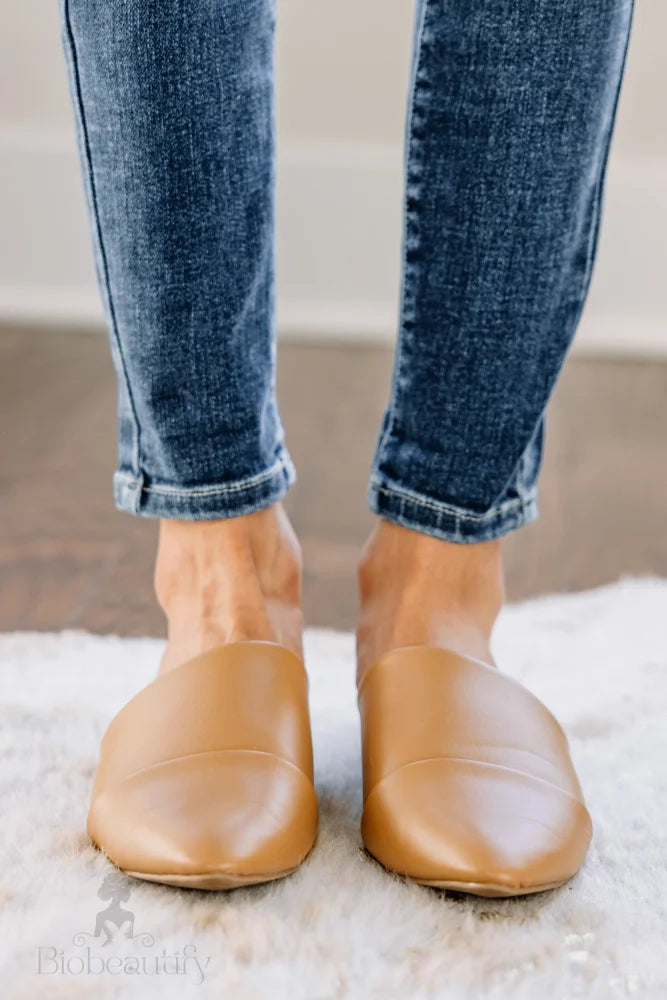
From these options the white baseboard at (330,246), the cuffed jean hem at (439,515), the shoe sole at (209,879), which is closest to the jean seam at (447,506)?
the cuffed jean hem at (439,515)

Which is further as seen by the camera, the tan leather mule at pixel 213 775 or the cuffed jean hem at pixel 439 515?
the cuffed jean hem at pixel 439 515

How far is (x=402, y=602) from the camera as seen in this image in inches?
24.1

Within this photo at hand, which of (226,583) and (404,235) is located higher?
(404,235)

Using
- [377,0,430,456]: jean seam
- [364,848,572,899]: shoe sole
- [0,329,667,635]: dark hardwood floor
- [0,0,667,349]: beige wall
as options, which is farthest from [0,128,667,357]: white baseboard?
[364,848,572,899]: shoe sole

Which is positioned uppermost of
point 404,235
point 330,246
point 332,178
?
point 404,235

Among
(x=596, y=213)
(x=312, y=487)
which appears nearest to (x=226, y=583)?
(x=596, y=213)

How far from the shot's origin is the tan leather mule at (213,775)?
46 centimetres

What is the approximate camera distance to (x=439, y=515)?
1.98 ft

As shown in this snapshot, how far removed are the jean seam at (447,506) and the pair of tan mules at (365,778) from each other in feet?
0.27

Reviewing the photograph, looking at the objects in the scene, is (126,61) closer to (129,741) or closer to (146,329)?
(146,329)

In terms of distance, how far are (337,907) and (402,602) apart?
0.62 feet

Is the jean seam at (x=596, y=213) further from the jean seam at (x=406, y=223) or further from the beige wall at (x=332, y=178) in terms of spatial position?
the beige wall at (x=332, y=178)

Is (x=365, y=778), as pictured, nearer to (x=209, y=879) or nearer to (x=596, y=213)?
(x=209, y=879)

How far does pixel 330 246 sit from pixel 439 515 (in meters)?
1.44
